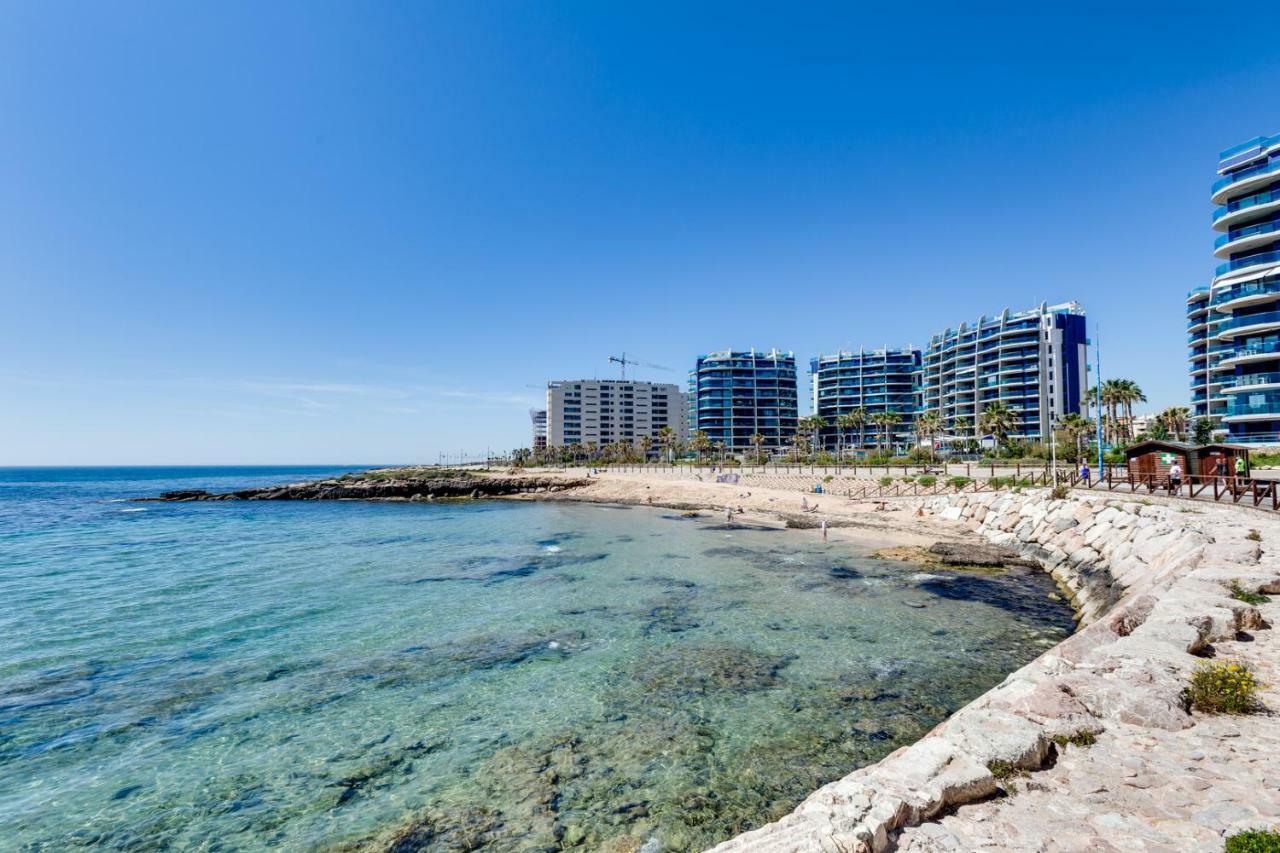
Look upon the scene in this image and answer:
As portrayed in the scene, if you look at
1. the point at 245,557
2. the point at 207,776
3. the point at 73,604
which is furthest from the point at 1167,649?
the point at 245,557

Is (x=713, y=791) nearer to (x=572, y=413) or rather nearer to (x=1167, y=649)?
(x=1167, y=649)

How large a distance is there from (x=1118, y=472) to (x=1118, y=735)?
51310mm

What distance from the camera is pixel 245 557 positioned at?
111 feet

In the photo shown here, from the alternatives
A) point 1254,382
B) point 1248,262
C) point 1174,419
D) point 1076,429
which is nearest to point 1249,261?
point 1248,262

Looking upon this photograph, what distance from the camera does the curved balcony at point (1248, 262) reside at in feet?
183

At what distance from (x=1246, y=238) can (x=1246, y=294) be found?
5680mm

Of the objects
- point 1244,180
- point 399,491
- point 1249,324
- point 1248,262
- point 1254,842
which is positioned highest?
point 1244,180

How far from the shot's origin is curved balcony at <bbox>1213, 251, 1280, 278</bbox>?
183 ft

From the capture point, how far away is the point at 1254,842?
4543mm

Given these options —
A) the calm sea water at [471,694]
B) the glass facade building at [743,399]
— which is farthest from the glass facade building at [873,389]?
the calm sea water at [471,694]

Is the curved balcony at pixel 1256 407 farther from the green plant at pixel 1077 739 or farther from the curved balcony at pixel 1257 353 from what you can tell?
the green plant at pixel 1077 739

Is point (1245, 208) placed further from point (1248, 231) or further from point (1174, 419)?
point (1174, 419)

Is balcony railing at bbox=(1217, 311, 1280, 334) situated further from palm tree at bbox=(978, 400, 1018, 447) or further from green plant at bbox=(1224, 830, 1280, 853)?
green plant at bbox=(1224, 830, 1280, 853)

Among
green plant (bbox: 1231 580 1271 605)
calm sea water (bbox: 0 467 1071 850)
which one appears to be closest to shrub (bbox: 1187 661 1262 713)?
calm sea water (bbox: 0 467 1071 850)
